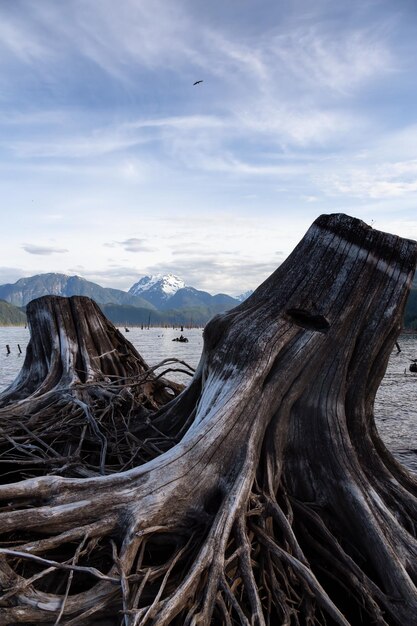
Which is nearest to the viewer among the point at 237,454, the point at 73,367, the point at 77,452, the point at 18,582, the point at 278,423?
the point at 18,582

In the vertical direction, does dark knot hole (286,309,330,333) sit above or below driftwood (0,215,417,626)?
above

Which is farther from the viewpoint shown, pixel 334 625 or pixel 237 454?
pixel 237 454

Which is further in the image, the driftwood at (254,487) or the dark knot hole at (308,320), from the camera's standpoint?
the dark knot hole at (308,320)

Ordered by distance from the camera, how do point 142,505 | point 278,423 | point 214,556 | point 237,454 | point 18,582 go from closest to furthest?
point 18,582 → point 214,556 → point 142,505 → point 237,454 → point 278,423

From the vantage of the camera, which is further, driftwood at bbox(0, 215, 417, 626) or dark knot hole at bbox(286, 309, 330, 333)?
dark knot hole at bbox(286, 309, 330, 333)

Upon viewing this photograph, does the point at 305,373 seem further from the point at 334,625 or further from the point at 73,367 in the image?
the point at 73,367

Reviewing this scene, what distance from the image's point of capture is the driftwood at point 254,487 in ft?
12.0

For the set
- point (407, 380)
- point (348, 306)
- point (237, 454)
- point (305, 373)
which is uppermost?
point (348, 306)

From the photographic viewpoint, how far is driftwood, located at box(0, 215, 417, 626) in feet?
12.0

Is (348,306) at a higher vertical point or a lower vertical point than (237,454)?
higher

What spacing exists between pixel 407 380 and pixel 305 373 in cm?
3815

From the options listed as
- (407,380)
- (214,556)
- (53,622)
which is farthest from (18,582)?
(407,380)

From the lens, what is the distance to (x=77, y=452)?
5.93 meters

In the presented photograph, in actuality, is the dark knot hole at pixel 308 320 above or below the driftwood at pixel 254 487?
above
